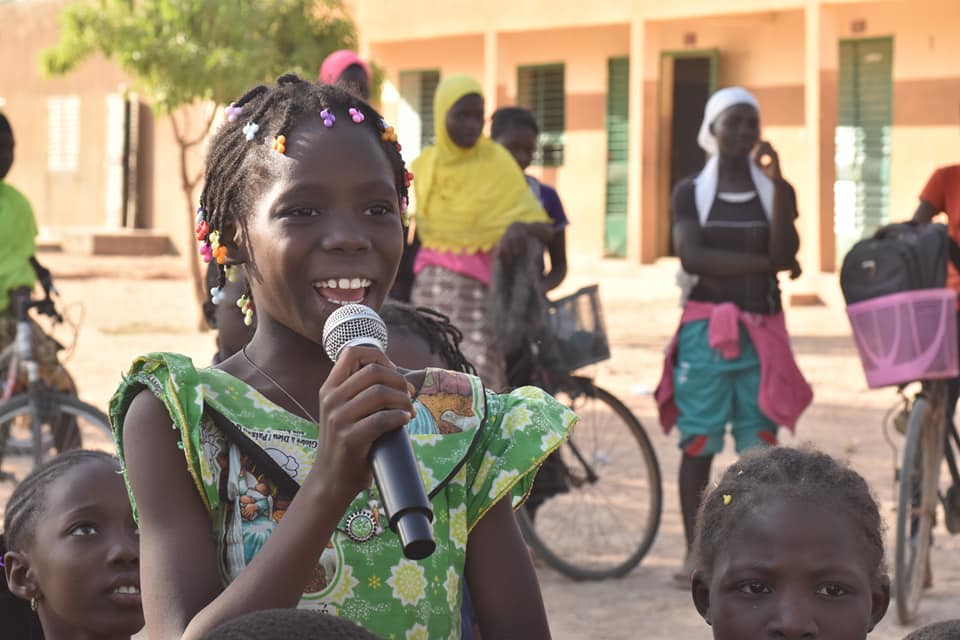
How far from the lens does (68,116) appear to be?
88.8 feet

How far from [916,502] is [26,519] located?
366 cm

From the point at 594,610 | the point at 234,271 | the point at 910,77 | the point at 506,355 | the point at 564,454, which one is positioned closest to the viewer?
the point at 234,271

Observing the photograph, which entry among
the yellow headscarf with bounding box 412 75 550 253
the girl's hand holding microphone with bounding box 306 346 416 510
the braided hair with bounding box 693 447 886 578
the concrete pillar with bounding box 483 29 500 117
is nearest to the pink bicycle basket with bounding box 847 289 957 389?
the yellow headscarf with bounding box 412 75 550 253

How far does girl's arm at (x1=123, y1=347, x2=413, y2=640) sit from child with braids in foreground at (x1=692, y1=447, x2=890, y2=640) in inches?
30.1

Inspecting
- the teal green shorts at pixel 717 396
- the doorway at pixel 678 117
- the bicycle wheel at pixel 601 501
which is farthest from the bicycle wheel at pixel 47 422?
the doorway at pixel 678 117

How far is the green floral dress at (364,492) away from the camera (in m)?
1.86

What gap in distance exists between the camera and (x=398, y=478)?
1.54 m

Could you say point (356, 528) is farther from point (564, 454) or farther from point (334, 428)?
point (564, 454)

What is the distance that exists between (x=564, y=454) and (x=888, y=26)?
11.5 m

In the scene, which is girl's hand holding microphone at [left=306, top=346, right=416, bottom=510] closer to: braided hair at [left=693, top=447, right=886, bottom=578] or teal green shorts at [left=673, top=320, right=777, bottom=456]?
braided hair at [left=693, top=447, right=886, bottom=578]

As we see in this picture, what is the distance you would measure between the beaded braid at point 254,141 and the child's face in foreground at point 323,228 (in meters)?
0.02

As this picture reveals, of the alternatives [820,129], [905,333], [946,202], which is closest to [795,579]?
[905,333]

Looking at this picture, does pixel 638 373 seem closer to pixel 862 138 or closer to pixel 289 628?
pixel 862 138

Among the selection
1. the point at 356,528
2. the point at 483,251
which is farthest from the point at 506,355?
the point at 356,528
